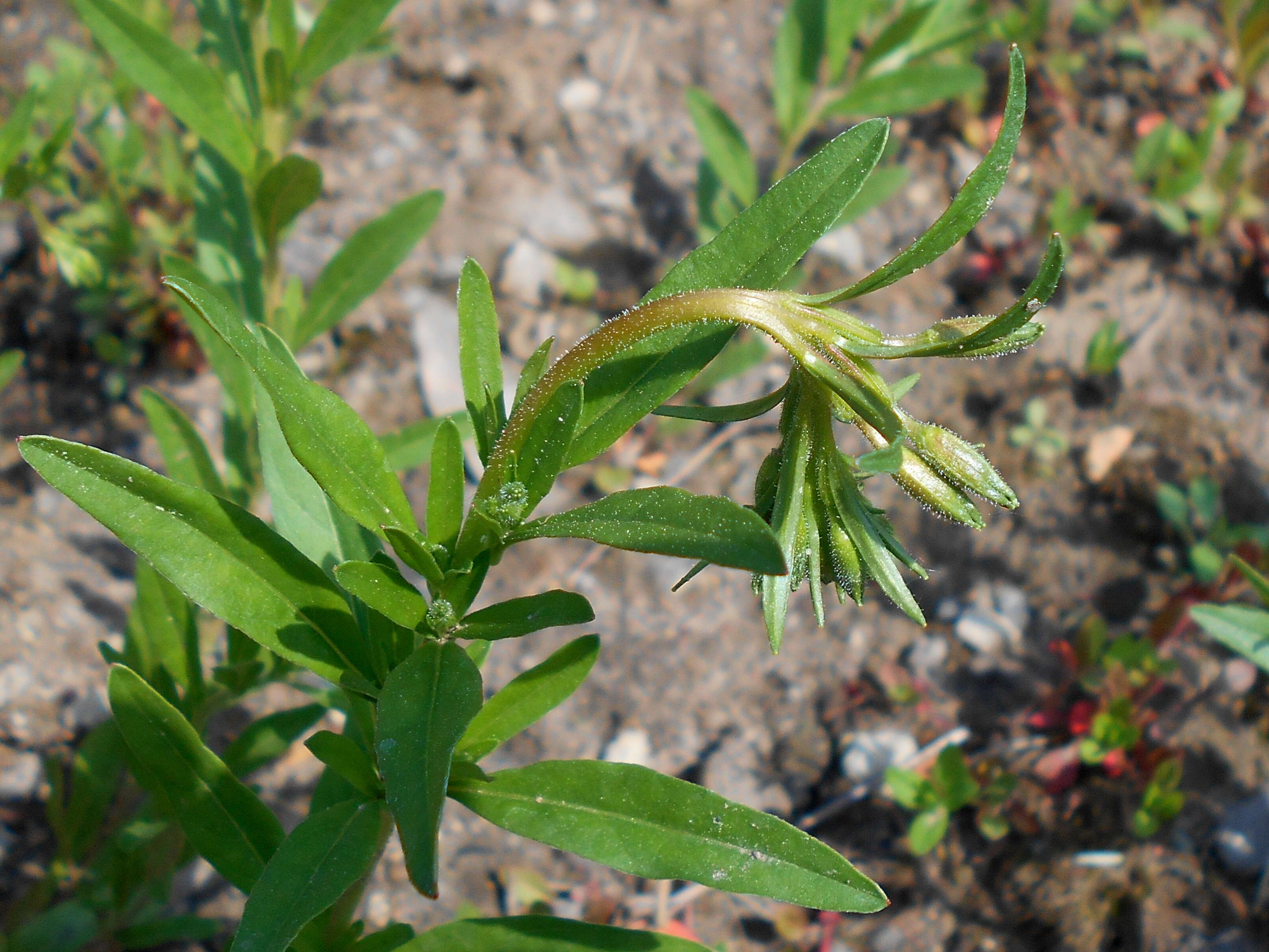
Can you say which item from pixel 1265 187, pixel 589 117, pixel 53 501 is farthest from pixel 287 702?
pixel 1265 187

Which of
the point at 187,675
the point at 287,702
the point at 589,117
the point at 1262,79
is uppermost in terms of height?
the point at 1262,79

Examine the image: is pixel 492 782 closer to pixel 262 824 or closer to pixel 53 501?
pixel 262 824

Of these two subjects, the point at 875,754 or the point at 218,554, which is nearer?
the point at 218,554

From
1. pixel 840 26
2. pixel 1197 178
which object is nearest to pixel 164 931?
pixel 840 26

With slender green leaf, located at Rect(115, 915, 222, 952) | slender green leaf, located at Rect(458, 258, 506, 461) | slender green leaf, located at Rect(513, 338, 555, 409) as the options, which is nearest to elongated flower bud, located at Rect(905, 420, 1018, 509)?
slender green leaf, located at Rect(513, 338, 555, 409)

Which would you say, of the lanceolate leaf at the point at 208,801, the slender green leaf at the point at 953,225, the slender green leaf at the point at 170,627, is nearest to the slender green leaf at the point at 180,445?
the slender green leaf at the point at 170,627

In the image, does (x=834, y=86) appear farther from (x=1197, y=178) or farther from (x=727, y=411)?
(x=727, y=411)
